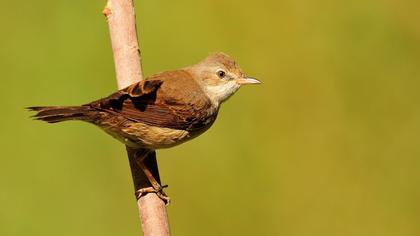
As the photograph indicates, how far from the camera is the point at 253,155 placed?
8.01 meters

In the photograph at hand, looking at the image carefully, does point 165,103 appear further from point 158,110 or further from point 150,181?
point 150,181

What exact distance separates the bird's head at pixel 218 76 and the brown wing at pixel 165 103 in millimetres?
117

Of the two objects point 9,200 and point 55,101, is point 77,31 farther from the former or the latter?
point 9,200

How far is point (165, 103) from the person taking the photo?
6.09 metres

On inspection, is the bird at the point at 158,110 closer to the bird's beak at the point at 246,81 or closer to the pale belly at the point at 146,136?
the pale belly at the point at 146,136

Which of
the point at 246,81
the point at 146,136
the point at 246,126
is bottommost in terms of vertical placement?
the point at 146,136

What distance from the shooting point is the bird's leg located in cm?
555

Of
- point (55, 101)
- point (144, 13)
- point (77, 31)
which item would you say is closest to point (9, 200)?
point (55, 101)

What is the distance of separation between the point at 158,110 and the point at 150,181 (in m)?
0.54

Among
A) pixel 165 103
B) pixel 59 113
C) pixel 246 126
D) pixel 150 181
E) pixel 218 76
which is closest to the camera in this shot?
pixel 59 113

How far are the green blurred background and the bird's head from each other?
133cm

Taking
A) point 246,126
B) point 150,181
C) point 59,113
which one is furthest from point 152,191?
point 246,126

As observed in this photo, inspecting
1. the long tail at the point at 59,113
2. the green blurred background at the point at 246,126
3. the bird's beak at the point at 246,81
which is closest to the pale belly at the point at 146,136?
the long tail at the point at 59,113

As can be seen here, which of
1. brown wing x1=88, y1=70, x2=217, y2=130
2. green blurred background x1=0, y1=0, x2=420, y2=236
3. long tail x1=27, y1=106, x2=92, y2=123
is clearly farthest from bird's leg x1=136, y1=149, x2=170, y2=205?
green blurred background x1=0, y1=0, x2=420, y2=236
